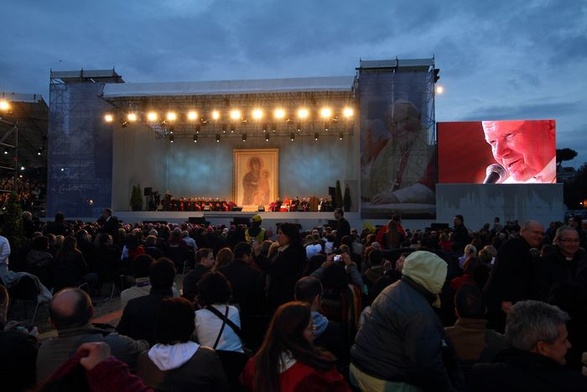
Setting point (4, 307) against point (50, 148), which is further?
point (50, 148)

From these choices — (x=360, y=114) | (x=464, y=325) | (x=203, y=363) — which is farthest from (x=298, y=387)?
(x=360, y=114)

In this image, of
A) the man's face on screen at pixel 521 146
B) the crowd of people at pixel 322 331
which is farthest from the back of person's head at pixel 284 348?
the man's face on screen at pixel 521 146

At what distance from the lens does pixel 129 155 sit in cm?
2373

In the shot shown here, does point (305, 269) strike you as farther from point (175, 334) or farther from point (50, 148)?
point (50, 148)

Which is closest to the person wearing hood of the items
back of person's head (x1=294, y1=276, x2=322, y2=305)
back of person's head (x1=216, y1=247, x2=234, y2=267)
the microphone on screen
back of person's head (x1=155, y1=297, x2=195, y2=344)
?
back of person's head (x1=155, y1=297, x2=195, y2=344)

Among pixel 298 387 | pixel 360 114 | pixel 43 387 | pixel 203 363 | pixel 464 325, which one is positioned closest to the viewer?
pixel 43 387

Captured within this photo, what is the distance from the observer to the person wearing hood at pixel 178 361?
2.24 meters

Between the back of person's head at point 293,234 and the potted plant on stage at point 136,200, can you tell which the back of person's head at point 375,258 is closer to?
A: the back of person's head at point 293,234

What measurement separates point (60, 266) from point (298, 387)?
Result: 6244mm

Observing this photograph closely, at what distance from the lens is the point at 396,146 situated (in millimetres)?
20312

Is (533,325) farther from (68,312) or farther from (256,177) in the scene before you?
(256,177)

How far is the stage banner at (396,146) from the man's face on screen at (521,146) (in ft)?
11.5

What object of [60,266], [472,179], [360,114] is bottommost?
[60,266]

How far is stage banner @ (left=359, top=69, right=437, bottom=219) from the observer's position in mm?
20234
